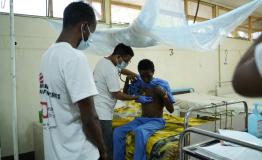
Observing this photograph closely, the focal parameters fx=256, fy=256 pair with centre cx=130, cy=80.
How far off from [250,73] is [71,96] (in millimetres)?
873

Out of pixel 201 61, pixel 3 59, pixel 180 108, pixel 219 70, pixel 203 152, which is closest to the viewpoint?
pixel 203 152

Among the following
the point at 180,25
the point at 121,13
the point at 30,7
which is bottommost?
the point at 180,25

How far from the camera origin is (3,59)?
319 centimetres

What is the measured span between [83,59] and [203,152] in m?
0.86

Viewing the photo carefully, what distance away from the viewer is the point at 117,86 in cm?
239

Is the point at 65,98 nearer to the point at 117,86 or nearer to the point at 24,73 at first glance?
the point at 117,86

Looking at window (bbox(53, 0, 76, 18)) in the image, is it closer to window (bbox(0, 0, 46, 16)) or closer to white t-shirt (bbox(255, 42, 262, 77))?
window (bbox(0, 0, 46, 16))

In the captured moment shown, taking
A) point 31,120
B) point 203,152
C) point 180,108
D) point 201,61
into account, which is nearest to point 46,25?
point 31,120

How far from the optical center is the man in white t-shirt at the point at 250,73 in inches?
22.1

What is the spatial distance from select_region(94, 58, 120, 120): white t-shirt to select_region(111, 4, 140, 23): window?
6.56 ft

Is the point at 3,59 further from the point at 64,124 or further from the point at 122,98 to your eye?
the point at 64,124

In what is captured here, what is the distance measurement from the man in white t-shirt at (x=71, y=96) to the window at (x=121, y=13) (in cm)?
291

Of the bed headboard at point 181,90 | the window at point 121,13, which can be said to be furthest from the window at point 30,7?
the bed headboard at point 181,90

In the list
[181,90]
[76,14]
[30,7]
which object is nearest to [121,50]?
[76,14]
